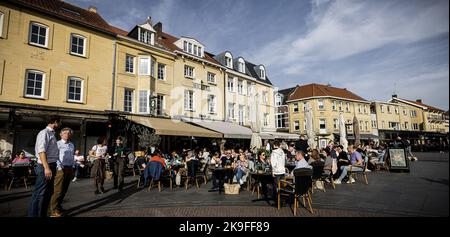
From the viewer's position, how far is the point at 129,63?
17.3 m

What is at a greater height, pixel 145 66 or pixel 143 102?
pixel 145 66

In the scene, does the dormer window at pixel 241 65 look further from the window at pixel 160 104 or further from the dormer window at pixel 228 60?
the window at pixel 160 104

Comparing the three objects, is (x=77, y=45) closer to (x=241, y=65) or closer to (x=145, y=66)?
(x=145, y=66)

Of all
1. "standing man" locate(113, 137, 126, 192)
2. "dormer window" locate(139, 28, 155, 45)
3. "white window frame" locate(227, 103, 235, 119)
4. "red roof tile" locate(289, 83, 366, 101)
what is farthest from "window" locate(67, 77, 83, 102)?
"red roof tile" locate(289, 83, 366, 101)

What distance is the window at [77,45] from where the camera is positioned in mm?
14742

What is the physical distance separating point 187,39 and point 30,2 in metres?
11.4

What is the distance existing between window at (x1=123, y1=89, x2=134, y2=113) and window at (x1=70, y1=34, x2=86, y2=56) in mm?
3727

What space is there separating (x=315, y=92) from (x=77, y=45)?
33905mm

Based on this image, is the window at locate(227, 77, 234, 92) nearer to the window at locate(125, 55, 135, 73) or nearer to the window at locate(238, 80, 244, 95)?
the window at locate(238, 80, 244, 95)

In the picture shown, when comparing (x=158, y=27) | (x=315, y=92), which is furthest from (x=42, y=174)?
(x=315, y=92)

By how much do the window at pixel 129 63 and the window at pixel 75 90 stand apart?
3.40 m

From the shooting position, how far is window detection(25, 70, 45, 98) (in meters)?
12.9
